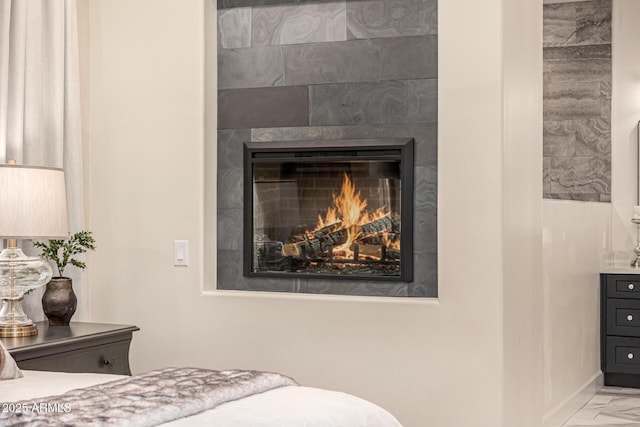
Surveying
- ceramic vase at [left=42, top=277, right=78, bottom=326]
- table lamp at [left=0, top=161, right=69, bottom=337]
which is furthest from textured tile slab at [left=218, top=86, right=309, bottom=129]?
ceramic vase at [left=42, top=277, right=78, bottom=326]

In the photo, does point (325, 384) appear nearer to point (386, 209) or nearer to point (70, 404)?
point (386, 209)

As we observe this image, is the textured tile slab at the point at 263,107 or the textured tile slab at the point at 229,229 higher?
the textured tile slab at the point at 263,107

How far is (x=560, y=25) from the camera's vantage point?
6.81 metres

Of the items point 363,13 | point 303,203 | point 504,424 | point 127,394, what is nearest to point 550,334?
point 504,424

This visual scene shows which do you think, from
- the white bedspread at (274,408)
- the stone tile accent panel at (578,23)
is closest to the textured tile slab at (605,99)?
the stone tile accent panel at (578,23)

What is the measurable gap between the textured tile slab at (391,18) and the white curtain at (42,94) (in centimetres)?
134

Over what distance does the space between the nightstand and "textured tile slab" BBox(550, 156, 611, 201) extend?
13.2 ft

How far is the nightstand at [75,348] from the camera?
3.24 meters

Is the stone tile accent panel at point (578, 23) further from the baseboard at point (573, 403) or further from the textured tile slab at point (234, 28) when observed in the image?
the textured tile slab at point (234, 28)

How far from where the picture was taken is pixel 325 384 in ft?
13.2

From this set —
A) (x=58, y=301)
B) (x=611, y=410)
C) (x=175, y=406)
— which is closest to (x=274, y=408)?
(x=175, y=406)

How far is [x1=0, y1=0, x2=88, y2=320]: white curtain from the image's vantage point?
3.88 m

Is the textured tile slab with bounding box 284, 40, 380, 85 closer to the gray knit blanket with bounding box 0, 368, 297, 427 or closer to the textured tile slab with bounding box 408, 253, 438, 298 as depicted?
the textured tile slab with bounding box 408, 253, 438, 298

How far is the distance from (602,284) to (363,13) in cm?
314
